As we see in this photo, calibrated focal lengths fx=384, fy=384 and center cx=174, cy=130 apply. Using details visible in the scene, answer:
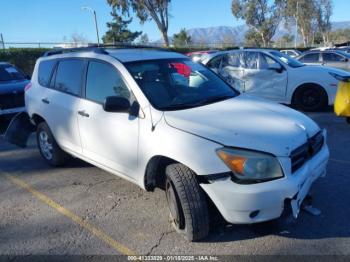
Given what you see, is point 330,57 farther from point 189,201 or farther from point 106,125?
point 189,201

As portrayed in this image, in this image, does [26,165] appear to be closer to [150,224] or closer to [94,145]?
[94,145]

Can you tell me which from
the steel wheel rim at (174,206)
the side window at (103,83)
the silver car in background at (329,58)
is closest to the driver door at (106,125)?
the side window at (103,83)

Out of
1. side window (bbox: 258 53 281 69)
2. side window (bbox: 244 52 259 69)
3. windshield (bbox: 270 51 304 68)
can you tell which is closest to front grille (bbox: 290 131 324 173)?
side window (bbox: 258 53 281 69)

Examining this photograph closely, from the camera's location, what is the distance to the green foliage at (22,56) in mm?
20869

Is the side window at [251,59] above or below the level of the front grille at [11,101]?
above

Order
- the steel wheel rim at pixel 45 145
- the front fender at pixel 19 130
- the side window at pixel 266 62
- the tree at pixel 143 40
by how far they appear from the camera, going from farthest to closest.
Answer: the tree at pixel 143 40 < the side window at pixel 266 62 < the front fender at pixel 19 130 < the steel wheel rim at pixel 45 145

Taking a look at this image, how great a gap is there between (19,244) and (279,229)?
249 centimetres

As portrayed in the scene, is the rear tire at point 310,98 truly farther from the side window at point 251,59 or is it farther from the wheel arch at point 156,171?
the wheel arch at point 156,171

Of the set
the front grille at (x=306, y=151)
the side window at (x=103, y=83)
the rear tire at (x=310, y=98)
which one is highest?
the side window at (x=103, y=83)

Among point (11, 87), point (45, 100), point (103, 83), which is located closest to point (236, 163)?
point (103, 83)

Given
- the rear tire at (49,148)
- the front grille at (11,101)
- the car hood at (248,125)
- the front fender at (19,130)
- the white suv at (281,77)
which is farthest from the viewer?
the white suv at (281,77)

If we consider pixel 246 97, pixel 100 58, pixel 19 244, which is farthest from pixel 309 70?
pixel 19 244

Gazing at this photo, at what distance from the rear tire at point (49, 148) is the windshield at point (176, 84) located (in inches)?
78.6

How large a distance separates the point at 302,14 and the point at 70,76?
62391mm
